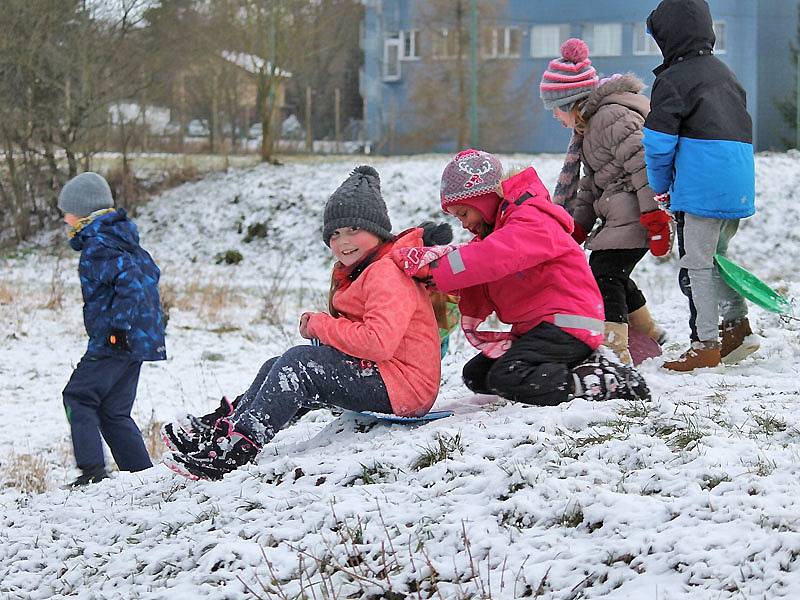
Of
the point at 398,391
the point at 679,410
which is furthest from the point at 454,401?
the point at 679,410

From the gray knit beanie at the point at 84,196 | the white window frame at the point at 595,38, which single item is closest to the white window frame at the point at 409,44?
the white window frame at the point at 595,38

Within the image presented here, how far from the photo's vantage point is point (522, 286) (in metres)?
4.88

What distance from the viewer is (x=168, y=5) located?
23203 mm

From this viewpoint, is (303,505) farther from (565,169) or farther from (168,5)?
(168,5)

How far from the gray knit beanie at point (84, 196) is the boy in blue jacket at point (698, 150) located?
10.5 ft

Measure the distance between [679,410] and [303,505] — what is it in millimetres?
1662

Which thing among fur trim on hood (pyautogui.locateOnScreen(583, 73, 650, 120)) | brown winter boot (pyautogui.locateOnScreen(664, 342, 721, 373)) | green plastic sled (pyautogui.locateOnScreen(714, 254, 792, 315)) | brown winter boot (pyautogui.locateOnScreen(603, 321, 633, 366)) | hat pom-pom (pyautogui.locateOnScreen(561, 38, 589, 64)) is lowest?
brown winter boot (pyautogui.locateOnScreen(664, 342, 721, 373))

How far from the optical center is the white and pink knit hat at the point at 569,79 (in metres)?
5.91

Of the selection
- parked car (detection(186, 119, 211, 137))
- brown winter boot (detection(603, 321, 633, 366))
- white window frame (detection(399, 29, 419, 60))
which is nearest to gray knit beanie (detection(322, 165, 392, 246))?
brown winter boot (detection(603, 321, 633, 366))

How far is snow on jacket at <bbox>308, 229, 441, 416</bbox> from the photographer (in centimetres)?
444

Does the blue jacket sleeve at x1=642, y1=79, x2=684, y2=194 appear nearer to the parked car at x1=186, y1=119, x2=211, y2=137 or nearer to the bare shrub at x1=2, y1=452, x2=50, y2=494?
the bare shrub at x1=2, y1=452, x2=50, y2=494

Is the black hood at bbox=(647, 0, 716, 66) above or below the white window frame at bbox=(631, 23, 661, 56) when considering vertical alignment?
below

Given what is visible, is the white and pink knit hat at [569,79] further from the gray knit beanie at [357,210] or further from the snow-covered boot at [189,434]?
the snow-covered boot at [189,434]

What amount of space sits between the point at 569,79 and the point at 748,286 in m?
1.59
